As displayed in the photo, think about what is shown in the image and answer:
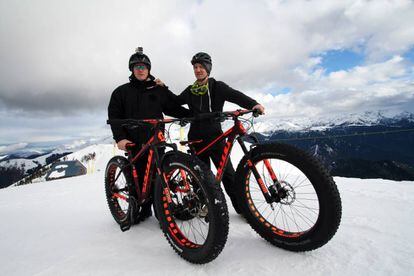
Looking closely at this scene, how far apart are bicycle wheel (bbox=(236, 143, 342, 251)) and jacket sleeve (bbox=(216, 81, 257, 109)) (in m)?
0.93

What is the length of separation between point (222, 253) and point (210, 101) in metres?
2.15

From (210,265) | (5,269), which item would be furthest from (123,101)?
(210,265)

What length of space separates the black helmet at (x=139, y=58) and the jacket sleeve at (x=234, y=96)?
3.99 ft

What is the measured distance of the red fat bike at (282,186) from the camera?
84.0 inches

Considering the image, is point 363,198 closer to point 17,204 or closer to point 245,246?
point 245,246

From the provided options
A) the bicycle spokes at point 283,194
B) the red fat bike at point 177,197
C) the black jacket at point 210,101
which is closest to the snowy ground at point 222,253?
the red fat bike at point 177,197

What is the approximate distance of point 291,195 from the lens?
2.65m

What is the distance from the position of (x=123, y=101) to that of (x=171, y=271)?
2.72 metres

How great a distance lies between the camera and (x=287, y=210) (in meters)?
3.43

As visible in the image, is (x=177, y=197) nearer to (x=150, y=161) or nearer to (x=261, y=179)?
(x=150, y=161)

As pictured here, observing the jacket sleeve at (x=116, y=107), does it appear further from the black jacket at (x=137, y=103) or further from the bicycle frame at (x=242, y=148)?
the bicycle frame at (x=242, y=148)

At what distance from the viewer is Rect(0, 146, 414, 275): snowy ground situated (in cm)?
210

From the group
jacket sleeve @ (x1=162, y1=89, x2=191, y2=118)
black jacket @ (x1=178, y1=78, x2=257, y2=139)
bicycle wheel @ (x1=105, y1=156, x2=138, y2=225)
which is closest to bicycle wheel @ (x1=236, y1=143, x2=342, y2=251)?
black jacket @ (x1=178, y1=78, x2=257, y2=139)

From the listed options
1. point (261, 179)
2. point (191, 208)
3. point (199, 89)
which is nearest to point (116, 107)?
point (199, 89)
